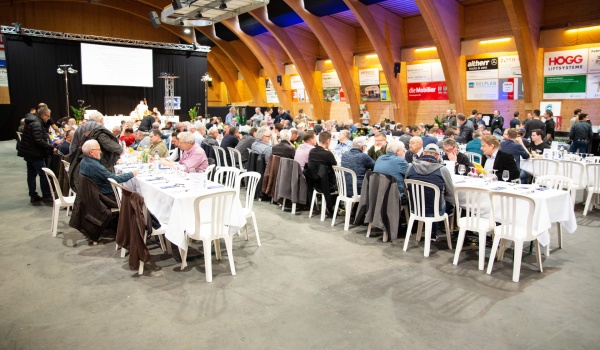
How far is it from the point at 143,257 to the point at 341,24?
15.9m

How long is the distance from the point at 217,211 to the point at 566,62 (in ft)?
41.1

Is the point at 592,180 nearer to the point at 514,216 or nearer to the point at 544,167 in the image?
the point at 544,167

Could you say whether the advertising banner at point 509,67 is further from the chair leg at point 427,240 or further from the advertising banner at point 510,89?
the chair leg at point 427,240

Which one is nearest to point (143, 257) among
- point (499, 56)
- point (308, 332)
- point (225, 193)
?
point (225, 193)

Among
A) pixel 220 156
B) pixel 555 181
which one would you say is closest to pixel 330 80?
pixel 220 156

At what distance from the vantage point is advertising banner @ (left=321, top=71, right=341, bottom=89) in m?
20.1

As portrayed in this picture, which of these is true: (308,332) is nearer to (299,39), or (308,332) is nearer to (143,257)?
(143,257)

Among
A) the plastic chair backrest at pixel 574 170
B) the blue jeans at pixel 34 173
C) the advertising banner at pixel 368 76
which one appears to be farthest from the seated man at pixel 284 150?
the advertising banner at pixel 368 76

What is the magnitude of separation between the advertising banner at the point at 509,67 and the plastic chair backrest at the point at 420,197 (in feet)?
36.9

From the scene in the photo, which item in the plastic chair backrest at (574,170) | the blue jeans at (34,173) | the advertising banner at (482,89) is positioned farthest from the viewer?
the advertising banner at (482,89)

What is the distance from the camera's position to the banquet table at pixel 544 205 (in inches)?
153

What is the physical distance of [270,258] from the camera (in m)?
4.36

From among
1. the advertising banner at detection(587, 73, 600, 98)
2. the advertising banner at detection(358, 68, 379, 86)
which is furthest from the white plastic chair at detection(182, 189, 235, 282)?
the advertising banner at detection(358, 68, 379, 86)

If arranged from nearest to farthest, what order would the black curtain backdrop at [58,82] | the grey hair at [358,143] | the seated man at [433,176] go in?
1. the seated man at [433,176]
2. the grey hair at [358,143]
3. the black curtain backdrop at [58,82]
